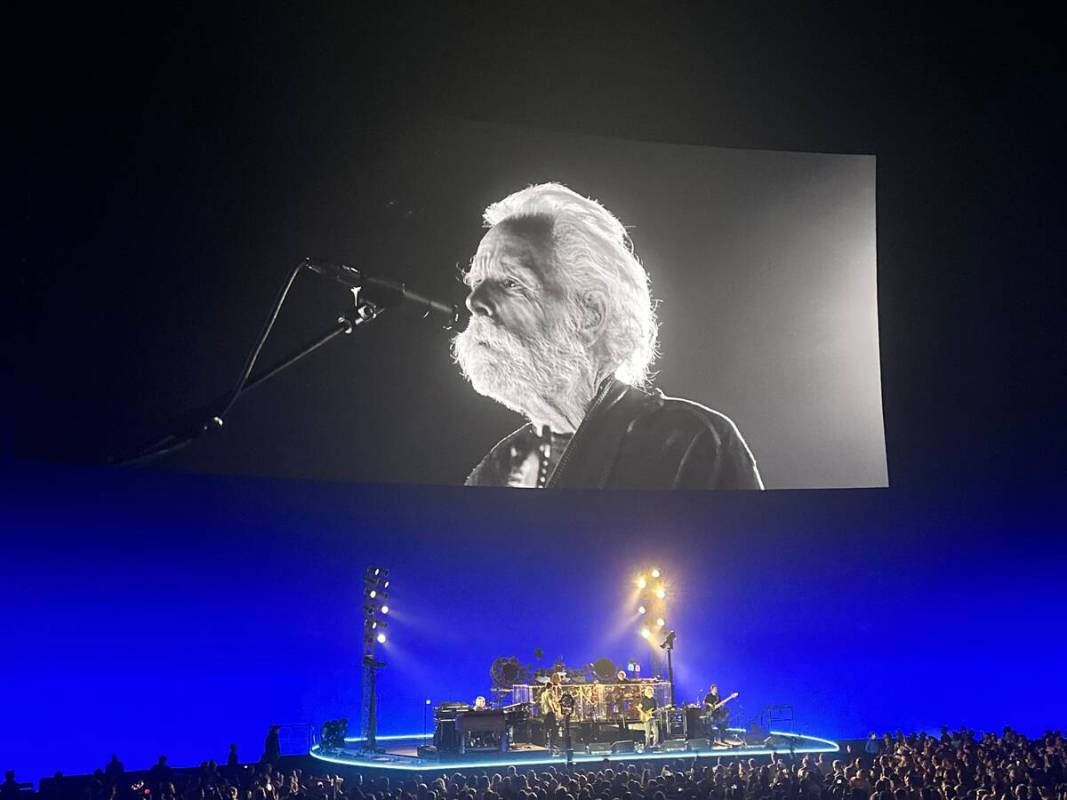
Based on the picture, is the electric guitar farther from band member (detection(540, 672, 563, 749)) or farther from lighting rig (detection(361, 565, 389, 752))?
lighting rig (detection(361, 565, 389, 752))

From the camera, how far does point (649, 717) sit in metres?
9.45

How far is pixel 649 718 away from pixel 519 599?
1947mm

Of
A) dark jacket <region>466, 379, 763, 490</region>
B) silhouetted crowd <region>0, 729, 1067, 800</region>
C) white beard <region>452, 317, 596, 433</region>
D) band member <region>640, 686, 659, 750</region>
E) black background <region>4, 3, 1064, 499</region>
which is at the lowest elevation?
silhouetted crowd <region>0, 729, 1067, 800</region>

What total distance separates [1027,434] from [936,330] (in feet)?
5.13

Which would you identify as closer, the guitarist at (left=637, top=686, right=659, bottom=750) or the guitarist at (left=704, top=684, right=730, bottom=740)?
the guitarist at (left=637, top=686, right=659, bottom=750)

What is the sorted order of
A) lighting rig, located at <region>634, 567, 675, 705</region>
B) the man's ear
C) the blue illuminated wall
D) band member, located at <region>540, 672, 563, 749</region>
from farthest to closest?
lighting rig, located at <region>634, 567, 675, 705</region> < band member, located at <region>540, 672, 563, 749</region> < the blue illuminated wall < the man's ear

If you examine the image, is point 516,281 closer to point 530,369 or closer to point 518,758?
point 530,369

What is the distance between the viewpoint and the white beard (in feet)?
26.4

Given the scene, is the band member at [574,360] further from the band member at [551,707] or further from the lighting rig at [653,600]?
the band member at [551,707]

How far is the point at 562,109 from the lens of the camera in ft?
27.0

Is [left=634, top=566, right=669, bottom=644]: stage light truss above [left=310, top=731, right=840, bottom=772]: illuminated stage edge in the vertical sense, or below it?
above

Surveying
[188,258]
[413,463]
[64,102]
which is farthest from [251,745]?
[64,102]

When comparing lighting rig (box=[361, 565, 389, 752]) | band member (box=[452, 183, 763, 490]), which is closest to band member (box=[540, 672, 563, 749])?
lighting rig (box=[361, 565, 389, 752])

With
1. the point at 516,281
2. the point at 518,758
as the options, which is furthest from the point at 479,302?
the point at 518,758
